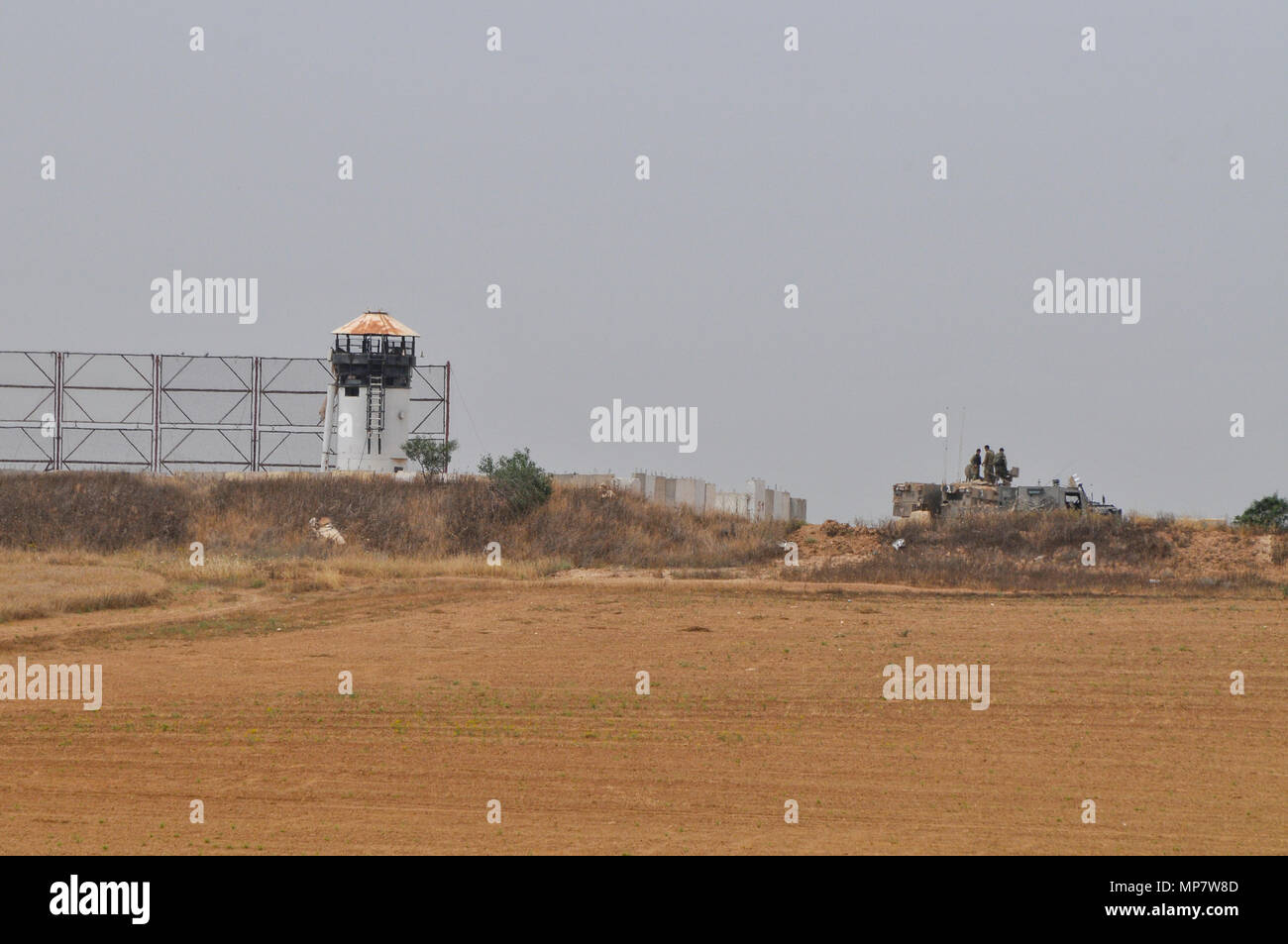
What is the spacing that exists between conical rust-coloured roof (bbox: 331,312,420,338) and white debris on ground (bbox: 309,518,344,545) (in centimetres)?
1334

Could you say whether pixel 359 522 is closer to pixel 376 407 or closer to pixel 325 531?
pixel 325 531

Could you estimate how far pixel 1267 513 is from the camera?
43.7 meters

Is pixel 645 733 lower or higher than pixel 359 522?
lower

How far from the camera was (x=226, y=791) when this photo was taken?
14898mm

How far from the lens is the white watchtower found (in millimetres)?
56906

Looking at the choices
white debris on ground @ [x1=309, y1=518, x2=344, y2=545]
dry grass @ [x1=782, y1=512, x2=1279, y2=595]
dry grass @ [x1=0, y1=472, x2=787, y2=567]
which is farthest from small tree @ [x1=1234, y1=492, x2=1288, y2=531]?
white debris on ground @ [x1=309, y1=518, x2=344, y2=545]

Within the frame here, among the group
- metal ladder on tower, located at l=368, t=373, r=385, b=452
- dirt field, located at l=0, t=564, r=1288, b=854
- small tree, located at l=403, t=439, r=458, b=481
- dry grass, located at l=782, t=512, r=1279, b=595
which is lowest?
dirt field, located at l=0, t=564, r=1288, b=854

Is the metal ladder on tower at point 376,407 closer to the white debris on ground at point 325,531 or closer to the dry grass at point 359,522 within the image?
the dry grass at point 359,522

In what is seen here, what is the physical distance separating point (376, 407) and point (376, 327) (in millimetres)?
3430

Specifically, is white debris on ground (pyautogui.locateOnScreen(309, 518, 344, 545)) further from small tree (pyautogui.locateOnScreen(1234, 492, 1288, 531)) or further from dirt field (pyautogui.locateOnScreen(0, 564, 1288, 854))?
small tree (pyautogui.locateOnScreen(1234, 492, 1288, 531))

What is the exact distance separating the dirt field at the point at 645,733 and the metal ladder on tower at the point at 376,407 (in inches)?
1072

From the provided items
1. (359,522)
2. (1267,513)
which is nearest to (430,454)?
(359,522)

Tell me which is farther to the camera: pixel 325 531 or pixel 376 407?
pixel 376 407

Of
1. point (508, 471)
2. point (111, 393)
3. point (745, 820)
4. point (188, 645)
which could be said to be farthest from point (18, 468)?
point (745, 820)
